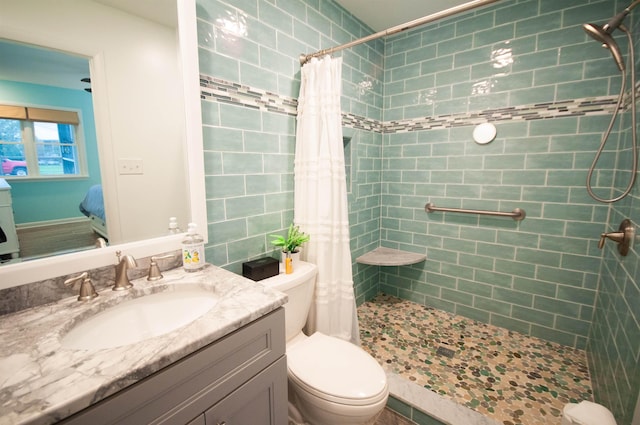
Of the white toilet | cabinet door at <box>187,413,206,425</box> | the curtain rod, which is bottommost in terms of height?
the white toilet

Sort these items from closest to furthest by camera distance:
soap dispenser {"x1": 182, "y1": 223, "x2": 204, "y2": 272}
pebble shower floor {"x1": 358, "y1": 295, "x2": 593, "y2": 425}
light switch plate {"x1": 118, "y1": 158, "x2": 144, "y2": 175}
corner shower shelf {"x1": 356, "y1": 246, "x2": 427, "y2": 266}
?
light switch plate {"x1": 118, "y1": 158, "x2": 144, "y2": 175} → soap dispenser {"x1": 182, "y1": 223, "x2": 204, "y2": 272} → pebble shower floor {"x1": 358, "y1": 295, "x2": 593, "y2": 425} → corner shower shelf {"x1": 356, "y1": 246, "x2": 427, "y2": 266}

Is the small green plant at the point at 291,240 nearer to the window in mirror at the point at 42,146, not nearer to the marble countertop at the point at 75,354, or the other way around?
the marble countertop at the point at 75,354

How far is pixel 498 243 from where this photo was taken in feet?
7.24

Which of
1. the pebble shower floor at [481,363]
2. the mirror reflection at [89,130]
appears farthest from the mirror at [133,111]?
the pebble shower floor at [481,363]

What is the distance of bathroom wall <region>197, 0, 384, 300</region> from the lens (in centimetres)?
136

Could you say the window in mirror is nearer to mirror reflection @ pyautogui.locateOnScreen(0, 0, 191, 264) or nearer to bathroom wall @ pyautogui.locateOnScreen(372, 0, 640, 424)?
mirror reflection @ pyautogui.locateOnScreen(0, 0, 191, 264)

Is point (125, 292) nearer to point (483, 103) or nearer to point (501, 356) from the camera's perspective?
point (501, 356)

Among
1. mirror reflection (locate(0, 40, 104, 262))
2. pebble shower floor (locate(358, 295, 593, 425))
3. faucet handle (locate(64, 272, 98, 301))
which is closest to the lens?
mirror reflection (locate(0, 40, 104, 262))

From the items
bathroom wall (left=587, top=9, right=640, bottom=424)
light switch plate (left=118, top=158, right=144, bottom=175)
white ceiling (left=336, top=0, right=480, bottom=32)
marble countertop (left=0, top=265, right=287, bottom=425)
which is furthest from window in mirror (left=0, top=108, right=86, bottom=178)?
bathroom wall (left=587, top=9, right=640, bottom=424)

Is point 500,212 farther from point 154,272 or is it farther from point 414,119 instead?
point 154,272

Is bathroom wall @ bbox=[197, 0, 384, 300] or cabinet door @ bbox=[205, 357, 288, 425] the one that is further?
bathroom wall @ bbox=[197, 0, 384, 300]

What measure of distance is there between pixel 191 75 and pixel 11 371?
1.14m

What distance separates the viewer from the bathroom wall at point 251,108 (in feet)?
4.45

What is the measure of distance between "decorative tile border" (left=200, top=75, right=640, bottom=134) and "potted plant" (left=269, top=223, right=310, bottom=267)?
2.36 ft
